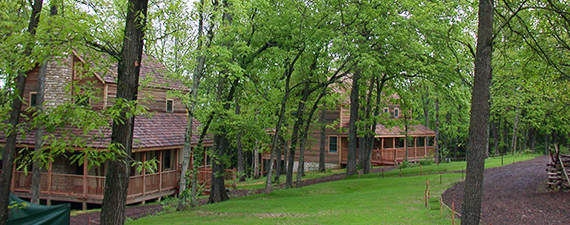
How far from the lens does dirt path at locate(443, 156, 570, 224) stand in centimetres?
1089

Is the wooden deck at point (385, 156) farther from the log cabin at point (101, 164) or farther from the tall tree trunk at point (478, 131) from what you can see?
the tall tree trunk at point (478, 131)

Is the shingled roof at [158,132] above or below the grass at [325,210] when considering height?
above

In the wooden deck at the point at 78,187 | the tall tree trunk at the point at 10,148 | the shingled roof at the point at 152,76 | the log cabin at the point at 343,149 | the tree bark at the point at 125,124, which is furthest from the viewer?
the log cabin at the point at 343,149

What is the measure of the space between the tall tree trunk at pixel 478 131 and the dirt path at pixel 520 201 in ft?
8.98

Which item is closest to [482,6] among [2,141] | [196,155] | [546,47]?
[546,47]

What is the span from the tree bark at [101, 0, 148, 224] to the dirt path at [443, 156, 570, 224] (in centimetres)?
910

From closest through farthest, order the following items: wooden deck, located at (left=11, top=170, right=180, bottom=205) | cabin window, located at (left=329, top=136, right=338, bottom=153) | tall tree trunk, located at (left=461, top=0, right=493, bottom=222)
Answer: tall tree trunk, located at (left=461, top=0, right=493, bottom=222), wooden deck, located at (left=11, top=170, right=180, bottom=205), cabin window, located at (left=329, top=136, right=338, bottom=153)

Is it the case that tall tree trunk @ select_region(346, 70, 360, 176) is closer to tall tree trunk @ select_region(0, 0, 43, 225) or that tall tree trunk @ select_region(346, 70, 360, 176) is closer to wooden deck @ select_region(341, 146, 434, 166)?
wooden deck @ select_region(341, 146, 434, 166)

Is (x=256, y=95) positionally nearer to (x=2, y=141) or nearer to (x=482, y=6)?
(x=482, y=6)

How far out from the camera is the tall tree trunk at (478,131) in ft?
27.1

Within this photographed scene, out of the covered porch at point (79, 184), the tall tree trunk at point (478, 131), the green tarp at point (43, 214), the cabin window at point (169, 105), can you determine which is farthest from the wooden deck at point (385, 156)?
the tall tree trunk at point (478, 131)

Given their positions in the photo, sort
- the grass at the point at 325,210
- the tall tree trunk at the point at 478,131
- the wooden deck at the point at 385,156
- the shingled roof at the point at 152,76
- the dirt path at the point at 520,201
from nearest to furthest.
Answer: the tall tree trunk at the point at 478,131, the dirt path at the point at 520,201, the grass at the point at 325,210, the shingled roof at the point at 152,76, the wooden deck at the point at 385,156

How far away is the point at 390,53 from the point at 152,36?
13.0 meters

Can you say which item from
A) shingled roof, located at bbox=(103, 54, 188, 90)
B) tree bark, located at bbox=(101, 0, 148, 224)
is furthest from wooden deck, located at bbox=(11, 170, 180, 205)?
tree bark, located at bbox=(101, 0, 148, 224)
